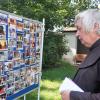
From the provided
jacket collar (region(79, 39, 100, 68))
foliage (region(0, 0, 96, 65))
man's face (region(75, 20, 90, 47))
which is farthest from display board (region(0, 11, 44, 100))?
foliage (region(0, 0, 96, 65))

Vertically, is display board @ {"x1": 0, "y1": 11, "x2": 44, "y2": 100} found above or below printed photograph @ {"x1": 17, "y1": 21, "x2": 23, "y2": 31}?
below

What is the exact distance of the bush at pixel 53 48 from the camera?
17.4 metres

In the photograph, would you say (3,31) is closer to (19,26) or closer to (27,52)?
(19,26)

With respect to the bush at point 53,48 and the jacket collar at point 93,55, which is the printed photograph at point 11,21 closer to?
the jacket collar at point 93,55

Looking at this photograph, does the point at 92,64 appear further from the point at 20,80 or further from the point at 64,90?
the point at 20,80

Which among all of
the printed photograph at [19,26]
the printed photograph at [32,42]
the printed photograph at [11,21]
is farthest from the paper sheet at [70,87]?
the printed photograph at [32,42]

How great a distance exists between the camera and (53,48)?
58.5ft

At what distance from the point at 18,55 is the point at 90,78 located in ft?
10.9

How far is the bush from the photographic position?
17.4 metres

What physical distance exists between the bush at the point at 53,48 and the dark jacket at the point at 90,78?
14389 millimetres

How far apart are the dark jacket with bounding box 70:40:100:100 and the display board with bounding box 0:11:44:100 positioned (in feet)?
8.59

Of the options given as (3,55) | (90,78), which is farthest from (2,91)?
(90,78)

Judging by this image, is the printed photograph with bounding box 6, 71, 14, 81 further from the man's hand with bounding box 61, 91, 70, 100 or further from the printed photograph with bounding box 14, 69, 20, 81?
the man's hand with bounding box 61, 91, 70, 100

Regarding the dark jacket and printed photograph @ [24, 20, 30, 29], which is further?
printed photograph @ [24, 20, 30, 29]
